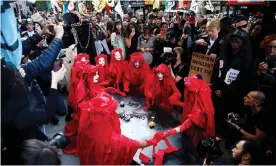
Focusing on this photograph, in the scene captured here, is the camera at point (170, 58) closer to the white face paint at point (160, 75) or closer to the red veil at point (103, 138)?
the white face paint at point (160, 75)

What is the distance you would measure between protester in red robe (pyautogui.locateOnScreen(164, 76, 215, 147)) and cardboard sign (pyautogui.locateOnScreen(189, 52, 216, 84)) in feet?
3.06

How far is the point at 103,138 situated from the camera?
2828mm

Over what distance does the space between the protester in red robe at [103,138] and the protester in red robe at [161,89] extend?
1.97 metres

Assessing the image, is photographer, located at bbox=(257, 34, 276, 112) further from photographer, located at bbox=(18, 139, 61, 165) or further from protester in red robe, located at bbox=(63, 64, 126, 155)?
photographer, located at bbox=(18, 139, 61, 165)

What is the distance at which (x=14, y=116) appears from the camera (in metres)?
1.98

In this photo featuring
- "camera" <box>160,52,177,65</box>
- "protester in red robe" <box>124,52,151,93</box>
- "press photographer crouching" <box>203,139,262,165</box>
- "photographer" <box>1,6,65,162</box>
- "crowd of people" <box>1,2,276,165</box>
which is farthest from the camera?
"protester in red robe" <box>124,52,151,93</box>

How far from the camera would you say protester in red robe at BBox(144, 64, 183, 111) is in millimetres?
4828

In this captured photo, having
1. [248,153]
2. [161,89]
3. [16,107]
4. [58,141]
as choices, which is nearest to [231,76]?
[161,89]

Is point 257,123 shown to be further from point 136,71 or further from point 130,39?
point 130,39

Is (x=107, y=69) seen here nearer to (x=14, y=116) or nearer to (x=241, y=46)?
(x=241, y=46)

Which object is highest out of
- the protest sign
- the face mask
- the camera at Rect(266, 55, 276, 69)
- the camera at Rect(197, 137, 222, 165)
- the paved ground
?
the camera at Rect(266, 55, 276, 69)

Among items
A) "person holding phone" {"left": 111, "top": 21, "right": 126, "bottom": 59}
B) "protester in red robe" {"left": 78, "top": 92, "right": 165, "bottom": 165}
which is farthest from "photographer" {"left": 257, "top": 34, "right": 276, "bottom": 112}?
"person holding phone" {"left": 111, "top": 21, "right": 126, "bottom": 59}

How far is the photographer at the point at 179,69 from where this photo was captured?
5102mm

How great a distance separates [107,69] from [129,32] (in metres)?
1.40
